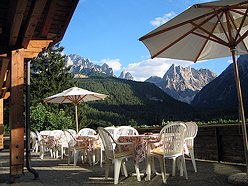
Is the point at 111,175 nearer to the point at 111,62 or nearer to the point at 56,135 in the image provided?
the point at 56,135

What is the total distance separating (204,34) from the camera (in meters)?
4.64

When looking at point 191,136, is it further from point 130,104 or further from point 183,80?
point 183,80

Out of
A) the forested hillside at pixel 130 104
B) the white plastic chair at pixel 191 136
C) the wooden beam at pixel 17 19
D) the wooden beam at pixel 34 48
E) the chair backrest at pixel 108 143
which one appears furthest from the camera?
the forested hillside at pixel 130 104

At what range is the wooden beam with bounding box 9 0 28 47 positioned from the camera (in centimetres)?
357

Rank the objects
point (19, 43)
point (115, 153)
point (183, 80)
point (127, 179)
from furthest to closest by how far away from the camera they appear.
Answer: point (183, 80) → point (19, 43) → point (127, 179) → point (115, 153)

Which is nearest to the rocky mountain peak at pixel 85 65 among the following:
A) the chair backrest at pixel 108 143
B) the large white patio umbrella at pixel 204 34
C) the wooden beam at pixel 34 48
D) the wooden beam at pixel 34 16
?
the wooden beam at pixel 34 48

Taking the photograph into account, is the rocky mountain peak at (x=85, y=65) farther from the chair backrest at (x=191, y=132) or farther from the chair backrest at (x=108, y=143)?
the chair backrest at (x=108, y=143)

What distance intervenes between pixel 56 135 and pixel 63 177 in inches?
136

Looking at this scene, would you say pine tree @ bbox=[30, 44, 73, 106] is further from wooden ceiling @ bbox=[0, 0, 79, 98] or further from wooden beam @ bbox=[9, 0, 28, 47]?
wooden beam @ bbox=[9, 0, 28, 47]

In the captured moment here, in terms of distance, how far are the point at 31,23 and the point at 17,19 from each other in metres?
0.27

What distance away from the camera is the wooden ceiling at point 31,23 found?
12.7 ft

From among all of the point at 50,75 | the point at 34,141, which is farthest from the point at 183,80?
the point at 34,141

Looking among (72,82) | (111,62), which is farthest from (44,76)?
(111,62)

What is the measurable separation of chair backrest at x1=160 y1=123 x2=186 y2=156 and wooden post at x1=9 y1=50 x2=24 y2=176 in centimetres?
215
